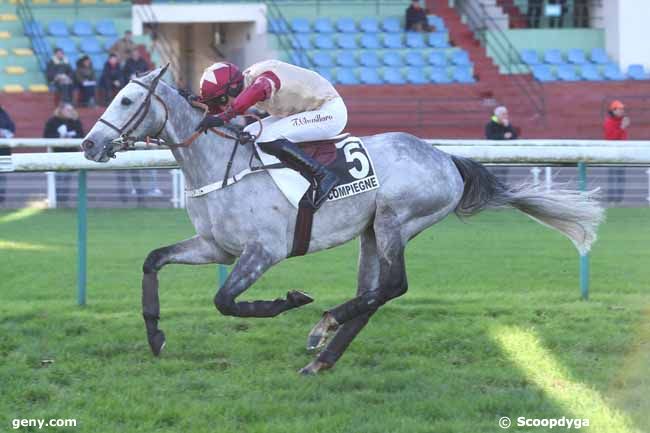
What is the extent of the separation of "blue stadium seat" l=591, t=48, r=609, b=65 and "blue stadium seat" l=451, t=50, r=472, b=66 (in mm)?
2862

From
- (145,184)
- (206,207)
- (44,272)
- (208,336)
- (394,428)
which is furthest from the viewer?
(145,184)

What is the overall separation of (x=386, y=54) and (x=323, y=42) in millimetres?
1307

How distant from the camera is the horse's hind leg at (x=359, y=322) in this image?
6.87m

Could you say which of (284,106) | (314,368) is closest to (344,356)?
(314,368)

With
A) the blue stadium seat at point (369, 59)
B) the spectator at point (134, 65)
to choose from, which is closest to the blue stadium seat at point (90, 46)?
the spectator at point (134, 65)

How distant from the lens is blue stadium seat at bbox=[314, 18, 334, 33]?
25653 mm

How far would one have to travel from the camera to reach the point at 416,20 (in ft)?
85.2

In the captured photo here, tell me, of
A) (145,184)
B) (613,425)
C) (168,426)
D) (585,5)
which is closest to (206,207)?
(168,426)

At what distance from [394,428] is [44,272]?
226 inches

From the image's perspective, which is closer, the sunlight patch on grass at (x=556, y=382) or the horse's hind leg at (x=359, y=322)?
the sunlight patch on grass at (x=556, y=382)

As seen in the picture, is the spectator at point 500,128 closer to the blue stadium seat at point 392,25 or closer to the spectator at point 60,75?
the spectator at point 60,75

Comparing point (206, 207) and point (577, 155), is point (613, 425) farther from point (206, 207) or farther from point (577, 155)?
point (577, 155)

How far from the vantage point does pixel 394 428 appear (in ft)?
18.7

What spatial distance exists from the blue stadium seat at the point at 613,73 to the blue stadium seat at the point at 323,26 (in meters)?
5.76
